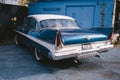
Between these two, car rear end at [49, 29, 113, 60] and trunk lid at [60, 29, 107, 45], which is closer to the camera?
car rear end at [49, 29, 113, 60]

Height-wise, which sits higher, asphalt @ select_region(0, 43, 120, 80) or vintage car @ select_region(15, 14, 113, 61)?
vintage car @ select_region(15, 14, 113, 61)

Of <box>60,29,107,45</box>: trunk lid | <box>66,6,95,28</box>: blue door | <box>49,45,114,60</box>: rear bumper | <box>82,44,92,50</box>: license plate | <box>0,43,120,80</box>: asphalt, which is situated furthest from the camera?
<box>66,6,95,28</box>: blue door

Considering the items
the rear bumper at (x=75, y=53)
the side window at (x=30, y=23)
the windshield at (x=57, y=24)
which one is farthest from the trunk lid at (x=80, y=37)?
the side window at (x=30, y=23)

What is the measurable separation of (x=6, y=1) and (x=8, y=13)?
27.5 inches

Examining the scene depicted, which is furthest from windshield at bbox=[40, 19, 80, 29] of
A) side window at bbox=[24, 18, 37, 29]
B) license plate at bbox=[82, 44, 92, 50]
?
license plate at bbox=[82, 44, 92, 50]

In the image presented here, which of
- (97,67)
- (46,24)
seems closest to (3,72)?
(46,24)

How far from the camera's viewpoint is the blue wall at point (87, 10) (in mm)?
13320

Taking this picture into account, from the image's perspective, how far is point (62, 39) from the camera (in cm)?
596

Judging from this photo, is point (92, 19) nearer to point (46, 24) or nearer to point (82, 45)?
point (46, 24)

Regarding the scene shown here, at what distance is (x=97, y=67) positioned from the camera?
Answer: 21.8 ft

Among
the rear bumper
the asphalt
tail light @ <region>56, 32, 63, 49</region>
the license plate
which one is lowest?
the asphalt

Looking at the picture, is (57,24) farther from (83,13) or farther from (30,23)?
(83,13)

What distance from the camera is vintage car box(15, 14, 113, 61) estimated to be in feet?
19.6

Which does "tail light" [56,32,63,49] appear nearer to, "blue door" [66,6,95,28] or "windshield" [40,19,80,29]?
"windshield" [40,19,80,29]
